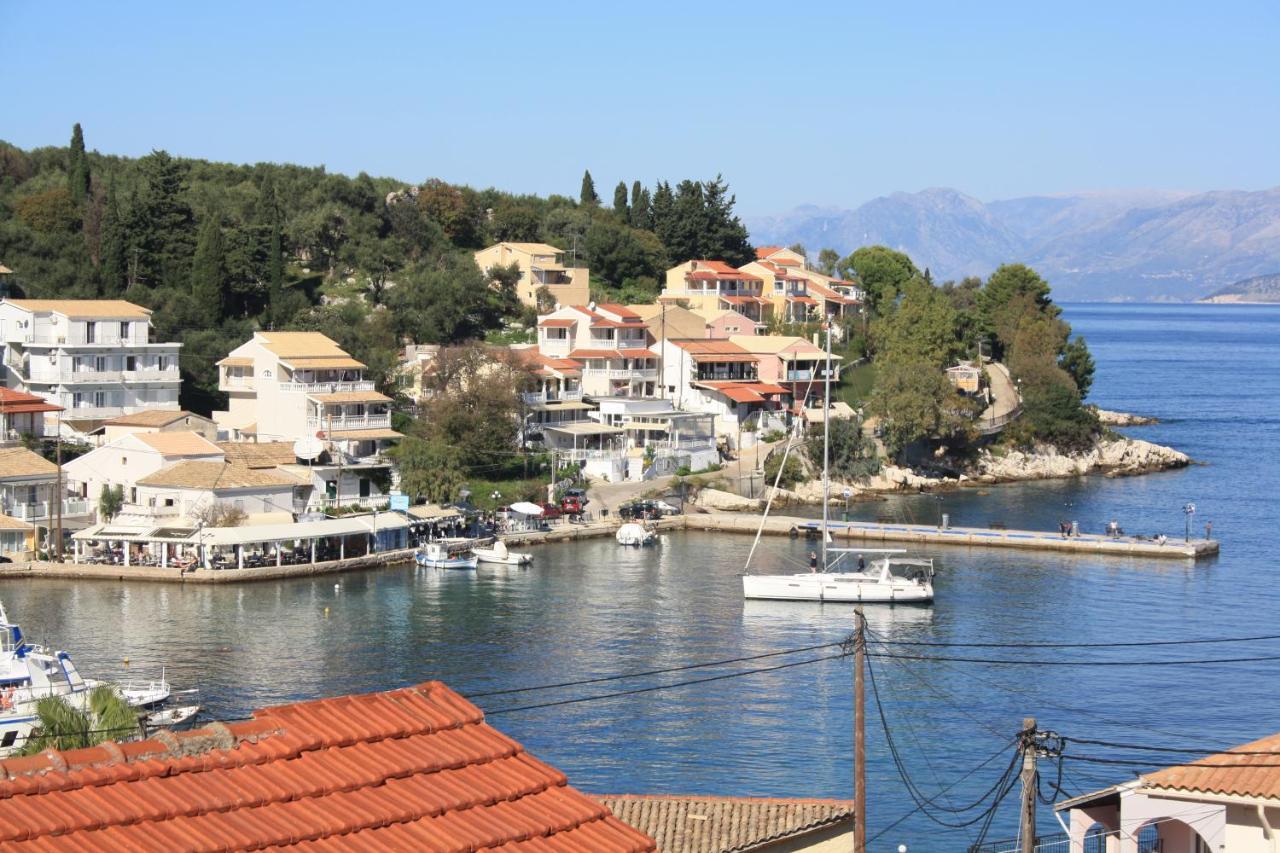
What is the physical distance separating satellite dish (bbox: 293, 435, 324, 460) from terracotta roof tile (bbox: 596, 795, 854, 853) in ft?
108

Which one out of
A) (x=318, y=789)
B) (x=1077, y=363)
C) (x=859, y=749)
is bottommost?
(x=859, y=749)

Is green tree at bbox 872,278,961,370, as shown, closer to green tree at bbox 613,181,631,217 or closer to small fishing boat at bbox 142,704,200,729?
green tree at bbox 613,181,631,217

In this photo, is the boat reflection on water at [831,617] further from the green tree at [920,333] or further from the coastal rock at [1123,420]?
the coastal rock at [1123,420]

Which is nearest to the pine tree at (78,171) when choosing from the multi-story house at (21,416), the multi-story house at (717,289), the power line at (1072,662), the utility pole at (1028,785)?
the multi-story house at (21,416)

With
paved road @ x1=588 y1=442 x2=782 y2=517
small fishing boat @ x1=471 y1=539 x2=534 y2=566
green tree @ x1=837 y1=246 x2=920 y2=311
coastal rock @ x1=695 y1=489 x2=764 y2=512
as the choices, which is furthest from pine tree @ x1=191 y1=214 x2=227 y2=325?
green tree @ x1=837 y1=246 x2=920 y2=311

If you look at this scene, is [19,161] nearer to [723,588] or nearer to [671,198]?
[671,198]

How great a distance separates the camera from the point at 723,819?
15805 mm

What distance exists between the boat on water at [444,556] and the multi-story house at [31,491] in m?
9.83

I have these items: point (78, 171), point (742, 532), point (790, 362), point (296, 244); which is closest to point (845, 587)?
point (742, 532)

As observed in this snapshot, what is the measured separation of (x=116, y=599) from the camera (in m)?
38.6

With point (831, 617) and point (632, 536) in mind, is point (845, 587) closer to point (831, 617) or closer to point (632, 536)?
point (831, 617)

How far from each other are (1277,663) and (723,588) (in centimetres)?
1413

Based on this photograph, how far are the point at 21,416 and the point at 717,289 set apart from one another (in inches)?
1543

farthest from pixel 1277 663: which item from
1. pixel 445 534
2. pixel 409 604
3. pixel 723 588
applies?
pixel 445 534
